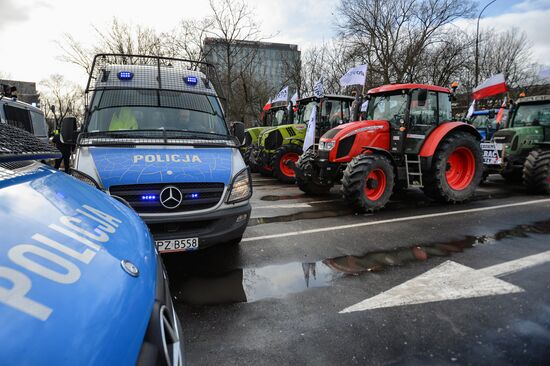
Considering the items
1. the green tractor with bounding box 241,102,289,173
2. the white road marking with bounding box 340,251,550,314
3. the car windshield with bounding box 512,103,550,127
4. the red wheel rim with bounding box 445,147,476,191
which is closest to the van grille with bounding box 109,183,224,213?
the white road marking with bounding box 340,251,550,314

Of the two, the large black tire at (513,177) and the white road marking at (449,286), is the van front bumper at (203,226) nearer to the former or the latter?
the white road marking at (449,286)

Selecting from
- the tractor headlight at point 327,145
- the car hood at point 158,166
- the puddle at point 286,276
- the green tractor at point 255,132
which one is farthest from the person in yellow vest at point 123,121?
the green tractor at point 255,132

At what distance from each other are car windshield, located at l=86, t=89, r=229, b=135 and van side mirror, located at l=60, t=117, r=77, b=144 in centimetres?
26

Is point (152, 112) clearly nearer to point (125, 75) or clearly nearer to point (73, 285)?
point (125, 75)

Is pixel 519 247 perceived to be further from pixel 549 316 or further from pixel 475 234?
pixel 549 316

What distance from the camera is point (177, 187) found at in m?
3.68

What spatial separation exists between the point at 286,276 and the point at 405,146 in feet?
15.9

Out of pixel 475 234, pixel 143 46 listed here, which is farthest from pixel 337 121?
pixel 143 46

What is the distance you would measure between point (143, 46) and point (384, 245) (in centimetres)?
2357

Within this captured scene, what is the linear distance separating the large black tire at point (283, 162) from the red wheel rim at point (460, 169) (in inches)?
188

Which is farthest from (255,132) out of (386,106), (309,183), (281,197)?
(386,106)

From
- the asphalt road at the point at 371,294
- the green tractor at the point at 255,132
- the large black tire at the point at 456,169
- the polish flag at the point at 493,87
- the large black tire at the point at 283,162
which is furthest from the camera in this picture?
the green tractor at the point at 255,132

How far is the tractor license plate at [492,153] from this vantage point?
28.9 ft

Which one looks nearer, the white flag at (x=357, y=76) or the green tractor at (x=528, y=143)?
the green tractor at (x=528, y=143)
